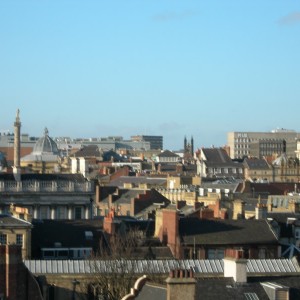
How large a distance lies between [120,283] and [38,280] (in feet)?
9.47

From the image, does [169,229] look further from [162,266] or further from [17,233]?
[162,266]

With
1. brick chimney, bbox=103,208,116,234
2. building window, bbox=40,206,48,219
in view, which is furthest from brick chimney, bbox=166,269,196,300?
building window, bbox=40,206,48,219

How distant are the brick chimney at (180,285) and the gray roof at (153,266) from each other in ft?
49.2

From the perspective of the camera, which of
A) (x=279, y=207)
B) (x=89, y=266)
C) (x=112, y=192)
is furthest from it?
(x=112, y=192)

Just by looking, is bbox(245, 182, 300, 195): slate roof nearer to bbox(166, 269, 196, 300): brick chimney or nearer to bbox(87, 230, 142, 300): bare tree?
bbox(87, 230, 142, 300): bare tree

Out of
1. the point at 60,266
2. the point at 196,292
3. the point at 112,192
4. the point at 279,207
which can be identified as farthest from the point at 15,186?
the point at 196,292

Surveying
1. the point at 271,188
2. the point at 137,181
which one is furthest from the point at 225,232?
the point at 137,181

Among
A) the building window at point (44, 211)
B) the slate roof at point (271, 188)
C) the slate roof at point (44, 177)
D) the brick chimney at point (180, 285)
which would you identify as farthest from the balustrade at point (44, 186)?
the brick chimney at point (180, 285)

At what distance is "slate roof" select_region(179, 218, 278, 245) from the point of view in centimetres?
6444

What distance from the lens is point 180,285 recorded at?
35.8m

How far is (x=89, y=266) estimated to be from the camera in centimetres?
5253

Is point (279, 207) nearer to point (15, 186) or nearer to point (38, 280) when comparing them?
point (15, 186)

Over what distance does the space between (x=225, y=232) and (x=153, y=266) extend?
13.0 meters

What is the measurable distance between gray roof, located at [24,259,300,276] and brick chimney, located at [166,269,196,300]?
1499cm
